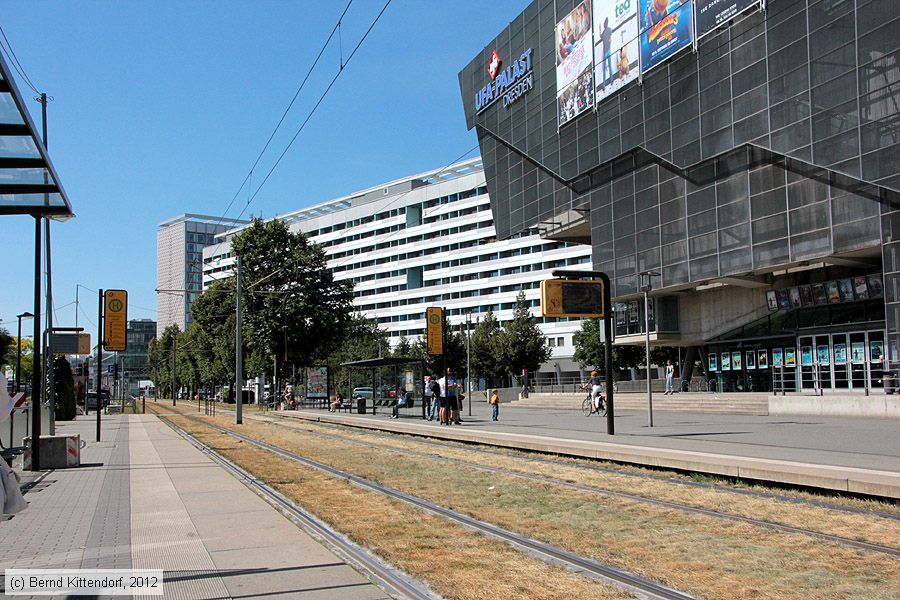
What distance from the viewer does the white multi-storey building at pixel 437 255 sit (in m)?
95.8

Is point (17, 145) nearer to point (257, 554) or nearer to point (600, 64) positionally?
point (257, 554)

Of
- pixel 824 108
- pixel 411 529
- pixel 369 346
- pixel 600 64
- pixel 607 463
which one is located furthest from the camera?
pixel 369 346

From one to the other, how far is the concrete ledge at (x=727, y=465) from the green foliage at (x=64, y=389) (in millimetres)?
24456

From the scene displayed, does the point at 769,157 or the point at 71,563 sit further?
the point at 769,157

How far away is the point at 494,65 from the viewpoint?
207ft

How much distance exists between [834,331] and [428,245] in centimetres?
7469

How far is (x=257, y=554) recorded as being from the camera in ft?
24.7

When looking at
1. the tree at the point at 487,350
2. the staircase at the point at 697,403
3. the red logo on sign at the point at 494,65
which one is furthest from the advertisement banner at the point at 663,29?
the tree at the point at 487,350

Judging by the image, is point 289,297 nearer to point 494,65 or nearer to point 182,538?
point 494,65

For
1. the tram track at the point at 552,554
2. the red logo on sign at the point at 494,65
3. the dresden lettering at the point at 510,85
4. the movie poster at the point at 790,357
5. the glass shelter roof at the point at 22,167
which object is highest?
the red logo on sign at the point at 494,65

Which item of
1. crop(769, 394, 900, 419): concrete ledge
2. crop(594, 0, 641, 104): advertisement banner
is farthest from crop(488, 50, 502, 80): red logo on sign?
crop(769, 394, 900, 419): concrete ledge

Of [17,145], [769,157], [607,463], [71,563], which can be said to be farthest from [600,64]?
[71,563]

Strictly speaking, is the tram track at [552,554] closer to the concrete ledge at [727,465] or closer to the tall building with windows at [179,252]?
the concrete ledge at [727,465]

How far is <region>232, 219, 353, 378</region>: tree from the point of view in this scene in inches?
2330
